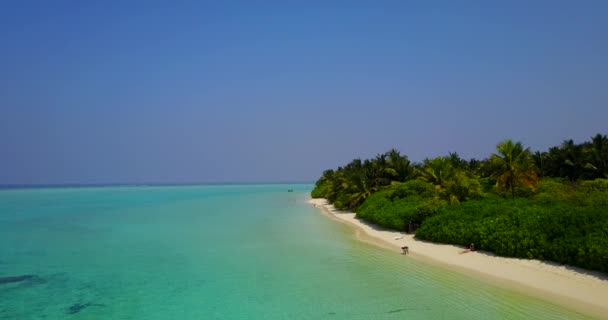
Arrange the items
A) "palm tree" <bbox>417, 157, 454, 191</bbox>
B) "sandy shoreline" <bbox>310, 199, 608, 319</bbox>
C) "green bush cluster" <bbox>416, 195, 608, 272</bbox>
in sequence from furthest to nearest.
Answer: "palm tree" <bbox>417, 157, 454, 191</bbox>
"green bush cluster" <bbox>416, 195, 608, 272</bbox>
"sandy shoreline" <bbox>310, 199, 608, 319</bbox>

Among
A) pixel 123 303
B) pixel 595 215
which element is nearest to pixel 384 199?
pixel 595 215

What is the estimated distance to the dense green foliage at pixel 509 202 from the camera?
16.6 meters

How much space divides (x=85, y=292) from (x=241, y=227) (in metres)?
19.3

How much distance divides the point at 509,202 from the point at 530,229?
510 cm

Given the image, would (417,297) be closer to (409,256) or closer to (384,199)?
(409,256)

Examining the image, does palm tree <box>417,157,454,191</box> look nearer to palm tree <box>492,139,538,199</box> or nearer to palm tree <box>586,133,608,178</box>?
palm tree <box>492,139,538,199</box>

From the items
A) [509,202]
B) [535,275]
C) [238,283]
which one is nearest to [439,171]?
[509,202]

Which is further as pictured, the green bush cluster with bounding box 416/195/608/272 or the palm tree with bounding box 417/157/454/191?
the palm tree with bounding box 417/157/454/191

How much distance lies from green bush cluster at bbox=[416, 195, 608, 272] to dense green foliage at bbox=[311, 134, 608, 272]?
34mm

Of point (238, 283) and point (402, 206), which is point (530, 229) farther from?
point (238, 283)

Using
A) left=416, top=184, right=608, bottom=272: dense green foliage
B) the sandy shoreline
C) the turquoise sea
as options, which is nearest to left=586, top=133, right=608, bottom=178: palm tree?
left=416, top=184, right=608, bottom=272: dense green foliage

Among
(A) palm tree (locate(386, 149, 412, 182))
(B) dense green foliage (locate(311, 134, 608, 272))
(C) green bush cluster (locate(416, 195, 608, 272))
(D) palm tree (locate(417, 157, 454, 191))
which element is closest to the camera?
(C) green bush cluster (locate(416, 195, 608, 272))

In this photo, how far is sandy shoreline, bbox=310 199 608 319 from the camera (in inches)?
505

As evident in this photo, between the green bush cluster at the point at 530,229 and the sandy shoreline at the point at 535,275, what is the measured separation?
0.48m
